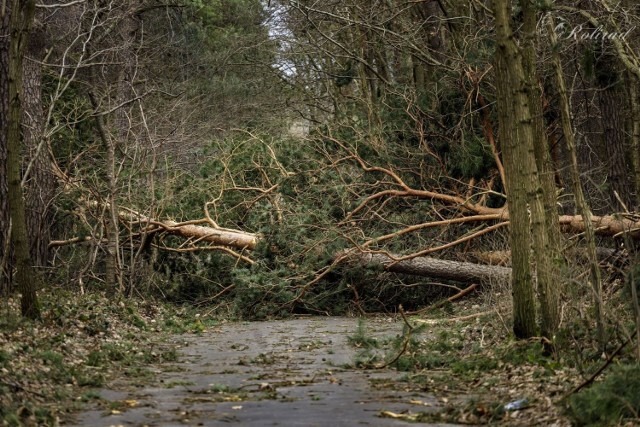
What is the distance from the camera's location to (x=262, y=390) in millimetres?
9227

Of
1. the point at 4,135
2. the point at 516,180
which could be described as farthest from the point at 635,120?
the point at 4,135

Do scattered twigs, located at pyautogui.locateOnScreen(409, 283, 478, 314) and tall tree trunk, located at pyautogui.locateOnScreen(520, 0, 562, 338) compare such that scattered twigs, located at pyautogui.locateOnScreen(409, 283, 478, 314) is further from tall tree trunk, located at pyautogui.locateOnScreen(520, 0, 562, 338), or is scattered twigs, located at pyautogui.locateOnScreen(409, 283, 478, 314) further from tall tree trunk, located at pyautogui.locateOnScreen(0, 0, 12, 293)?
tall tree trunk, located at pyautogui.locateOnScreen(0, 0, 12, 293)

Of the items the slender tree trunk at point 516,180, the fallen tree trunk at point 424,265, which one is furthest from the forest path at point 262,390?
the fallen tree trunk at point 424,265

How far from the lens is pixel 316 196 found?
60.4 ft

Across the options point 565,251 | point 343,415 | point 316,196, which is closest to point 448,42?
point 316,196

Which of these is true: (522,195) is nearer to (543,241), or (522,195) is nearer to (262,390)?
(543,241)

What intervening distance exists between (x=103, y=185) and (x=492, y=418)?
12.6 m

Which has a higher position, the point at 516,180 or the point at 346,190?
the point at 346,190

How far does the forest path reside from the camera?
7723 mm

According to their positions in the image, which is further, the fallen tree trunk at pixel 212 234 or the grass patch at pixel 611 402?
the fallen tree trunk at pixel 212 234

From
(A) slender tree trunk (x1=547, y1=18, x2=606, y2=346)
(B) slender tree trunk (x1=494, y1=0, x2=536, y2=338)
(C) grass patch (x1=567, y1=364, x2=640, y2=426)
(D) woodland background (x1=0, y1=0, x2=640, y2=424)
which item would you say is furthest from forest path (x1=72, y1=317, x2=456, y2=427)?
(D) woodland background (x1=0, y1=0, x2=640, y2=424)

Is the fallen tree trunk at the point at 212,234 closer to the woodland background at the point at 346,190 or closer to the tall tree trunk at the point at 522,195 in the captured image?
the woodland background at the point at 346,190

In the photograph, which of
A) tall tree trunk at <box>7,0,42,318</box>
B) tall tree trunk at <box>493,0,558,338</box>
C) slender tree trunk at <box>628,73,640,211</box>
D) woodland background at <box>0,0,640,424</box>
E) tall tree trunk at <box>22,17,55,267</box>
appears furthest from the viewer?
tall tree trunk at <box>22,17,55,267</box>

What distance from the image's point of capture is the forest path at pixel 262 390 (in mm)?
7723
